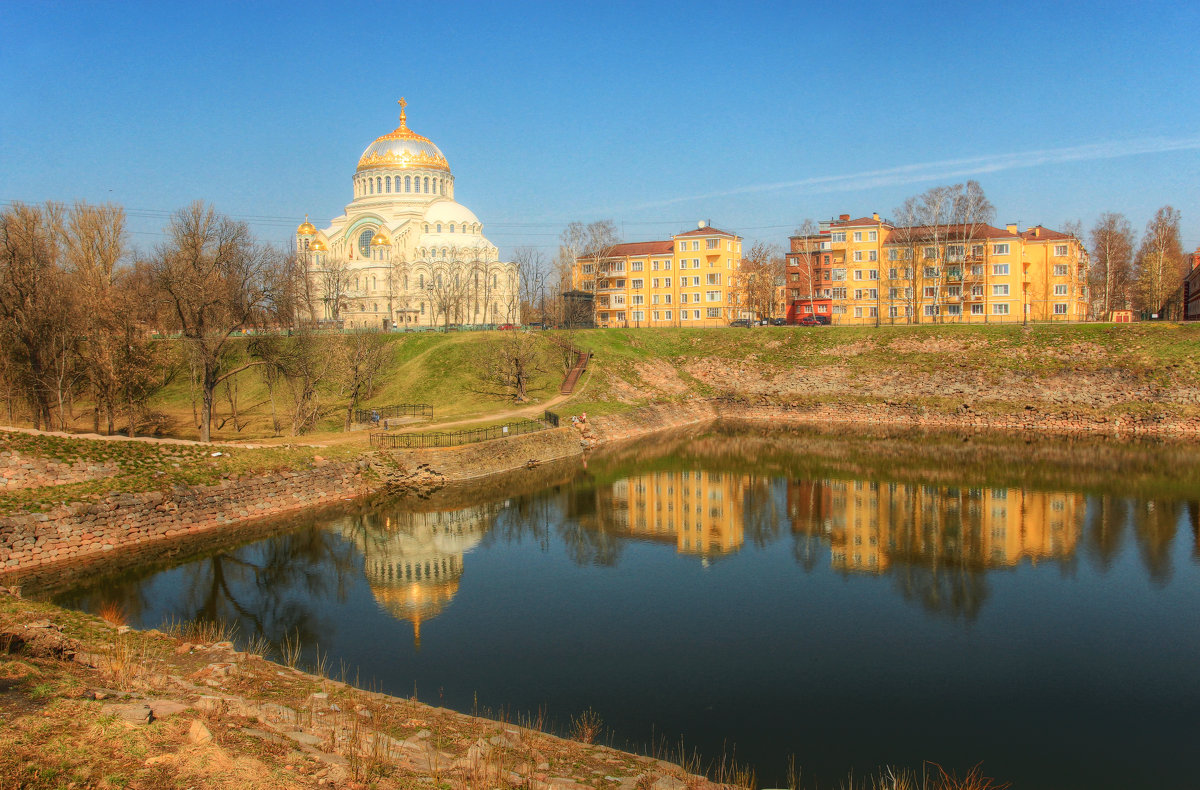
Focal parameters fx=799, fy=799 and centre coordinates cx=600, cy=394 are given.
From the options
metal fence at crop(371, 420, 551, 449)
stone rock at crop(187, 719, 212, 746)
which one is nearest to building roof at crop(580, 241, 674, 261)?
metal fence at crop(371, 420, 551, 449)

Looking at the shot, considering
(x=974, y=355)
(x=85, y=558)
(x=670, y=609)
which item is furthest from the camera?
(x=974, y=355)

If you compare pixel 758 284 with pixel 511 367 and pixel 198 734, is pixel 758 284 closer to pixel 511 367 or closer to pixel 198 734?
pixel 511 367

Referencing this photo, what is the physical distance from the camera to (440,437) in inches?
1576

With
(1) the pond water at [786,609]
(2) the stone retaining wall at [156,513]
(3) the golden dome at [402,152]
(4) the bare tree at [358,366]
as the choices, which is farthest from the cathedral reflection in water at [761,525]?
(3) the golden dome at [402,152]

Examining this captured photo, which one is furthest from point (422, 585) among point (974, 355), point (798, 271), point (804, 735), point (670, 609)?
point (798, 271)

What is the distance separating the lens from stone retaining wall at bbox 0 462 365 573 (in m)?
24.5

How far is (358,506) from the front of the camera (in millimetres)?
33312

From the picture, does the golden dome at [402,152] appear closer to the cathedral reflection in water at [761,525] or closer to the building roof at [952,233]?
the building roof at [952,233]

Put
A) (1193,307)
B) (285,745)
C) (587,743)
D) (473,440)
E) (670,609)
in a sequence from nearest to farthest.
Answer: (285,745) → (587,743) → (670,609) → (473,440) → (1193,307)

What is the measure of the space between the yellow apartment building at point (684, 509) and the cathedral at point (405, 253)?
49.1m

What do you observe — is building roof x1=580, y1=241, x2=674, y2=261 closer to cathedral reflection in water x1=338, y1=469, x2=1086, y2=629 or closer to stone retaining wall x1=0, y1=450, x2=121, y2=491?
cathedral reflection in water x1=338, y1=469, x2=1086, y2=629

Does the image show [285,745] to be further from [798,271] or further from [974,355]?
[798,271]

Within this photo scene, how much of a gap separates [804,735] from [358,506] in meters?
23.4

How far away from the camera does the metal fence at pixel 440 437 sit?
38656 millimetres
